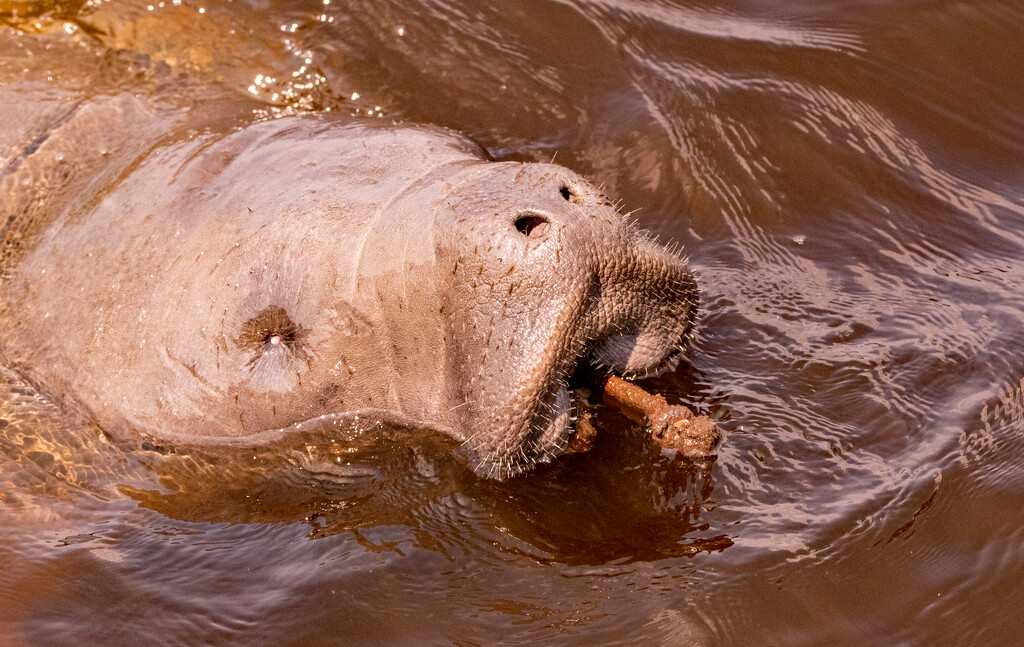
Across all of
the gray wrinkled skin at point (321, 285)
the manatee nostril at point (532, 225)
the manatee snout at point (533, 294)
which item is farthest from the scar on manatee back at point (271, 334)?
the manatee nostril at point (532, 225)

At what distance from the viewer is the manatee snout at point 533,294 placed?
3.50m

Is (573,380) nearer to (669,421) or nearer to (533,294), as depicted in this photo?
(669,421)

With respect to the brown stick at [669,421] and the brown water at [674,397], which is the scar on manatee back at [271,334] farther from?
the brown stick at [669,421]

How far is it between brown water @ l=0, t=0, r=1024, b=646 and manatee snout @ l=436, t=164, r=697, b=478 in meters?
0.60

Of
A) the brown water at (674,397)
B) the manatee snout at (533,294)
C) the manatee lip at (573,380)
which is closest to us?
the manatee snout at (533,294)

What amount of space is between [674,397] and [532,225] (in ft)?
4.38

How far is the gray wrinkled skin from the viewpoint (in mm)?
3596

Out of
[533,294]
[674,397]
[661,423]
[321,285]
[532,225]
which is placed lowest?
[674,397]

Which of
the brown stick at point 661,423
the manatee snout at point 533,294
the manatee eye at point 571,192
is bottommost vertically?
the brown stick at point 661,423

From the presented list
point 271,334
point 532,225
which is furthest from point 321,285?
point 532,225

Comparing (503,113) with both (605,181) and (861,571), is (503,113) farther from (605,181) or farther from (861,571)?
(861,571)

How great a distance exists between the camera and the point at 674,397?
4520 mm

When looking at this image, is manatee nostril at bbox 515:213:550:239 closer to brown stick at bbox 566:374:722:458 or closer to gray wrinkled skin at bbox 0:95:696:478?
gray wrinkled skin at bbox 0:95:696:478

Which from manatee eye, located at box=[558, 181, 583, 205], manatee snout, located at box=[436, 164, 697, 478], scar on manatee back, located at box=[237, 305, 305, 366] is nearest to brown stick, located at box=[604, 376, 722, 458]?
manatee snout, located at box=[436, 164, 697, 478]
